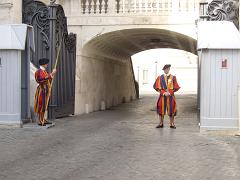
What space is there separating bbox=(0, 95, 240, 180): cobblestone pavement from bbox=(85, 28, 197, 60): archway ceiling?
5780mm

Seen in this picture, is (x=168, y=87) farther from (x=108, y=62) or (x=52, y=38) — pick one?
(x=108, y=62)

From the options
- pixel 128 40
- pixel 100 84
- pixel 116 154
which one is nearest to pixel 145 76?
pixel 100 84

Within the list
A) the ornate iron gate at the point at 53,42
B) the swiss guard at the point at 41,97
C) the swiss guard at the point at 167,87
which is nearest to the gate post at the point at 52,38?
the ornate iron gate at the point at 53,42

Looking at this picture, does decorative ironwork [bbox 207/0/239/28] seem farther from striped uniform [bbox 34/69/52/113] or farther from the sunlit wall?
the sunlit wall

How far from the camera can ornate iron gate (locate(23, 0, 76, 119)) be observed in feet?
45.8

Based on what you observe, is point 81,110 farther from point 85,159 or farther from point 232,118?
point 85,159

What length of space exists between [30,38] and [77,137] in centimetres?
327

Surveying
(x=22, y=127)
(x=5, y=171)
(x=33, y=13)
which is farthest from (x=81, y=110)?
(x=5, y=171)

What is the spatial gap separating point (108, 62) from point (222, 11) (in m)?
9.39

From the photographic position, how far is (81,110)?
57.1 feet

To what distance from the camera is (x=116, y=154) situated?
846 cm

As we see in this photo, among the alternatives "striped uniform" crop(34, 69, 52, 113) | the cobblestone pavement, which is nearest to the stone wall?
"striped uniform" crop(34, 69, 52, 113)

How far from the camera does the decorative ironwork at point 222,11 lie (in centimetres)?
1314

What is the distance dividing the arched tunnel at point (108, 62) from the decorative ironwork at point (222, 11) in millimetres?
3469
